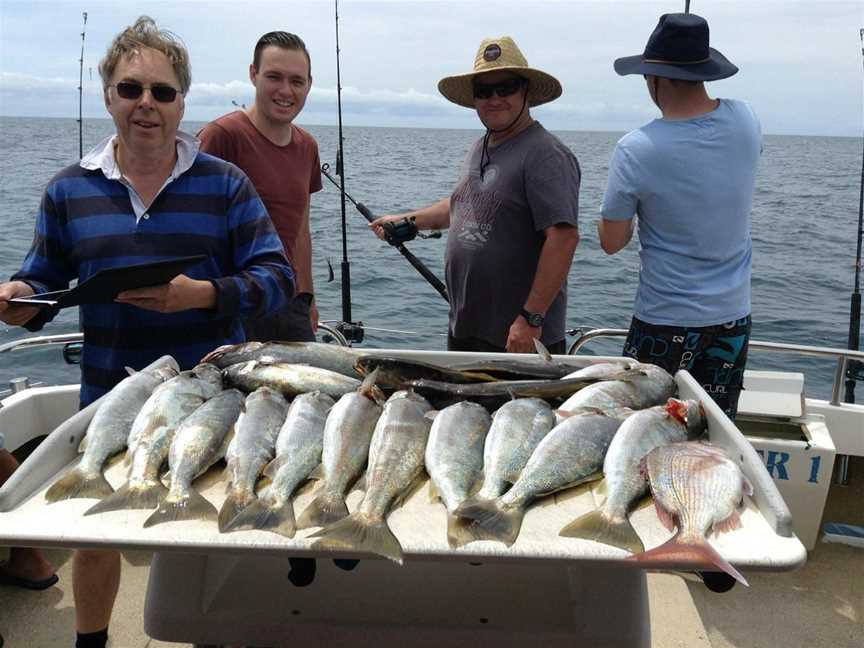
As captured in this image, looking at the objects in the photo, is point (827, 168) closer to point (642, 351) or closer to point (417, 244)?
point (417, 244)

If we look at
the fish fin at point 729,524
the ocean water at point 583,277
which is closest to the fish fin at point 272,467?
the fish fin at point 729,524

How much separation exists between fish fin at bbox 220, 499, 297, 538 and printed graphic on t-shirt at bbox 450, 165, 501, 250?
6.92 ft

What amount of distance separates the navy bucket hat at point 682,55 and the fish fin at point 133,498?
7.57 ft

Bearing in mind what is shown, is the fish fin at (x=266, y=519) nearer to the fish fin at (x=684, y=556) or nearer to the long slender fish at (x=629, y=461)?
the long slender fish at (x=629, y=461)

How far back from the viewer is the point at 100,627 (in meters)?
2.59

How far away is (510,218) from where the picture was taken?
11.5 ft

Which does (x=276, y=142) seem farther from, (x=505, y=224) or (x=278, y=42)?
(x=505, y=224)

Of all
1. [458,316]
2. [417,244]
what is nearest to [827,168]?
[417,244]

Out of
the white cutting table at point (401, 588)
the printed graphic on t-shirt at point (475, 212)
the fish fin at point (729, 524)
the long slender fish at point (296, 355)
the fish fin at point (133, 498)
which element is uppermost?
the printed graphic on t-shirt at point (475, 212)

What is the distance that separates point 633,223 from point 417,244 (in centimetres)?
1419

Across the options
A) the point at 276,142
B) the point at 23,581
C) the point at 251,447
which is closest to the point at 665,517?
the point at 251,447

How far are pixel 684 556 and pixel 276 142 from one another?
3.02 meters

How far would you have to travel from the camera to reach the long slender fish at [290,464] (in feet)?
5.28

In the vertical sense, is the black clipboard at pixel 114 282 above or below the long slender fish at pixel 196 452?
above
